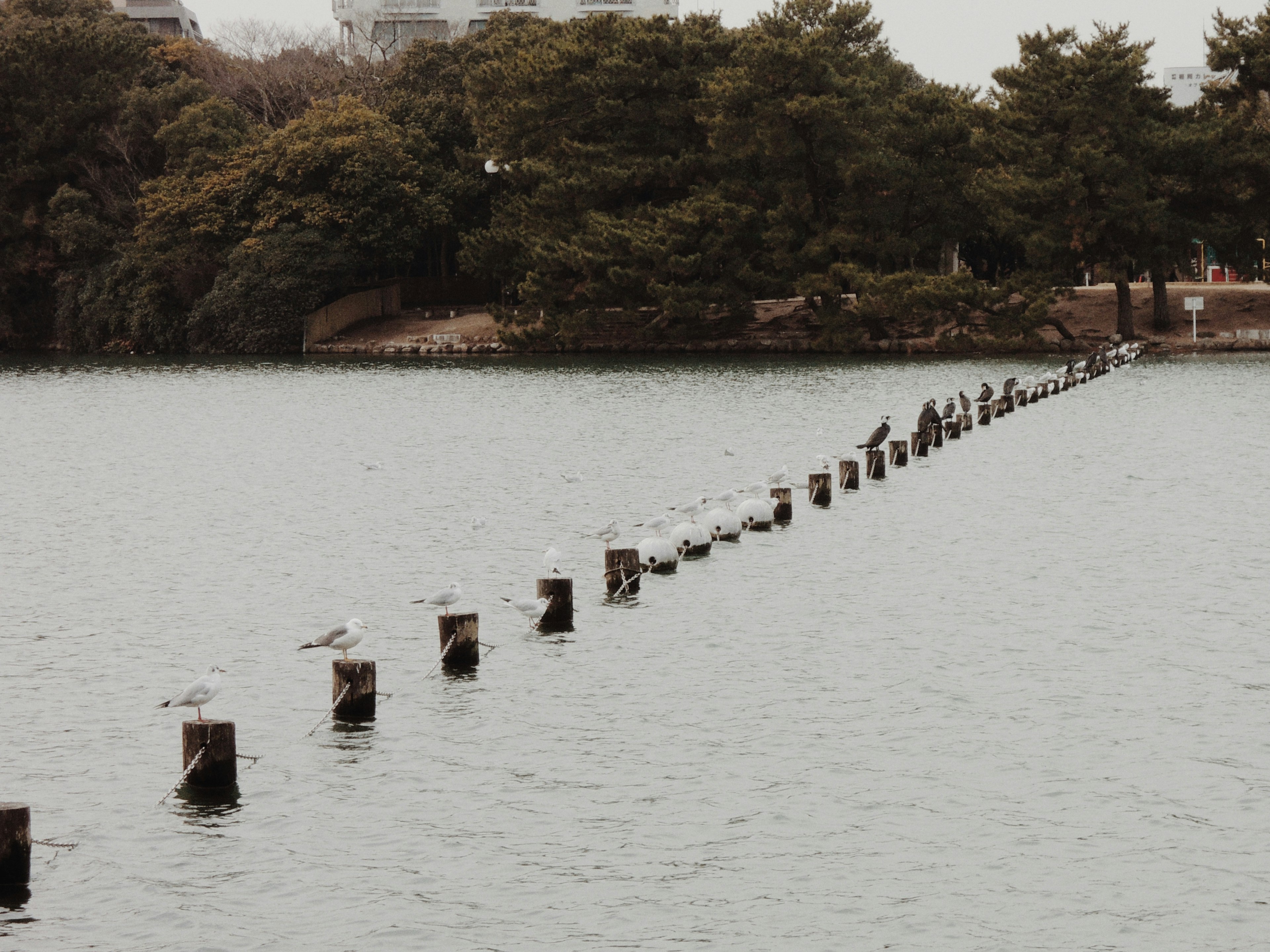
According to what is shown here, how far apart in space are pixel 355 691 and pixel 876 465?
1499 centimetres

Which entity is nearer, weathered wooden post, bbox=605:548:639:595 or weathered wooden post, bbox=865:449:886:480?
weathered wooden post, bbox=605:548:639:595

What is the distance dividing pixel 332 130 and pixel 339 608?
5510 cm

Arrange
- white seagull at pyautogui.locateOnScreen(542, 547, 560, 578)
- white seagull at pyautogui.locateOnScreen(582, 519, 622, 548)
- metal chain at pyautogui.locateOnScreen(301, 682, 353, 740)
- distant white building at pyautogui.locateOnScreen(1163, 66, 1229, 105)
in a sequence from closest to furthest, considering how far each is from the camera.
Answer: metal chain at pyautogui.locateOnScreen(301, 682, 353, 740), white seagull at pyautogui.locateOnScreen(542, 547, 560, 578), white seagull at pyautogui.locateOnScreen(582, 519, 622, 548), distant white building at pyautogui.locateOnScreen(1163, 66, 1229, 105)

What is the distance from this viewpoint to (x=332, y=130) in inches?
2616

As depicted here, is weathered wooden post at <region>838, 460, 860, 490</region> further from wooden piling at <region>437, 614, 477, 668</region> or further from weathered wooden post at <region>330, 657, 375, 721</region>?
weathered wooden post at <region>330, 657, 375, 721</region>

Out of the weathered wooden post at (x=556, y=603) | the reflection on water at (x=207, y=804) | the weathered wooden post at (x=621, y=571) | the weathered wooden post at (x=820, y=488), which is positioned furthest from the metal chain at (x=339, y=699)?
the weathered wooden post at (x=820, y=488)

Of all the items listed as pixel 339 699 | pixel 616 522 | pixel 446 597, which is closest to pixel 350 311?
pixel 616 522

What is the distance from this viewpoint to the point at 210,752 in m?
9.42

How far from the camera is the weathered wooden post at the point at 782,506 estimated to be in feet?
64.2

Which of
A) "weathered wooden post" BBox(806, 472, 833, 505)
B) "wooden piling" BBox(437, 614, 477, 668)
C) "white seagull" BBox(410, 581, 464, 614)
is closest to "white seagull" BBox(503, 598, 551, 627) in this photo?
"white seagull" BBox(410, 581, 464, 614)

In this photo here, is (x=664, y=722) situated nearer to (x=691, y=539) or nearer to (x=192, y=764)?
(x=192, y=764)

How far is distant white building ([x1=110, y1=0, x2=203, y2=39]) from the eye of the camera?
128 m

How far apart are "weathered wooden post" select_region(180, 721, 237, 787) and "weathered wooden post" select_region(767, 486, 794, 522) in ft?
36.0

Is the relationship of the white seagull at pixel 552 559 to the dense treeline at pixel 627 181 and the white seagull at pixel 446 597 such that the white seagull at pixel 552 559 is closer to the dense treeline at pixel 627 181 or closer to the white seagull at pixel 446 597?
the white seagull at pixel 446 597
